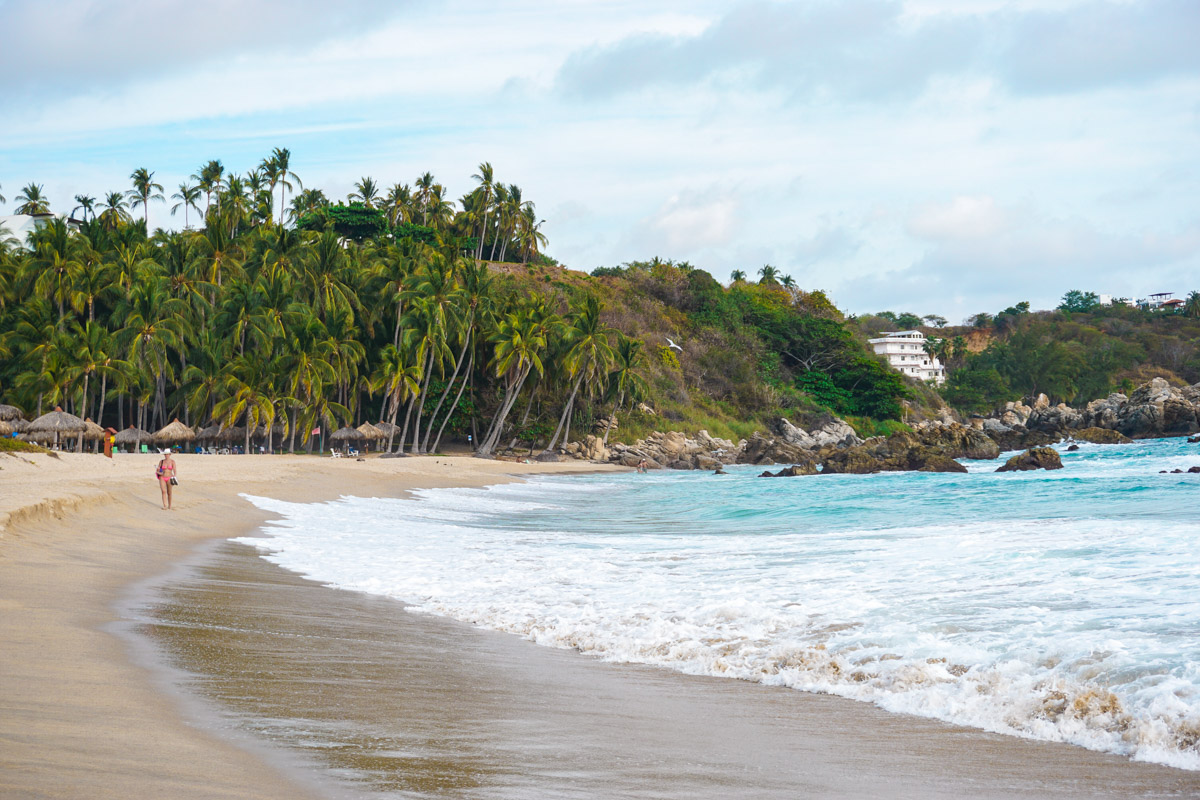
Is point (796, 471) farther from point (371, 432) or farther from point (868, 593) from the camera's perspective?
point (868, 593)

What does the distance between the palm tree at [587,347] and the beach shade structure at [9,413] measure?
85.1 ft

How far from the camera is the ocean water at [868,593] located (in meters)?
5.18

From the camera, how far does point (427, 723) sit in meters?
4.25

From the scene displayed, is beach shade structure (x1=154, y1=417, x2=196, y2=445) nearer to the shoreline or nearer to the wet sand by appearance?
the shoreline

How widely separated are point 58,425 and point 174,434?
480 centimetres

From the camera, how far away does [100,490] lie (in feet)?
47.4

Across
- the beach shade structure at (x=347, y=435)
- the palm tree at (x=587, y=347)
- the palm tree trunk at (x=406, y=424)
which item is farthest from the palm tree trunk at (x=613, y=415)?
the beach shade structure at (x=347, y=435)

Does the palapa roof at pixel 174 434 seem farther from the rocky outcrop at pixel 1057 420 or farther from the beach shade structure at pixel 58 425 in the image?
the rocky outcrop at pixel 1057 420

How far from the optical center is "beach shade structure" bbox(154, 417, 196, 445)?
3888cm

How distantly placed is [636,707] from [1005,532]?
10510 mm

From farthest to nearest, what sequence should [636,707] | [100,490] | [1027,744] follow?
[100,490]
[636,707]
[1027,744]

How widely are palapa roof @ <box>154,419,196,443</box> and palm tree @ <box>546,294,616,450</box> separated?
19.5 m

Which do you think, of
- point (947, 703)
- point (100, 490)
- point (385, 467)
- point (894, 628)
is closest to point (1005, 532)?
point (894, 628)

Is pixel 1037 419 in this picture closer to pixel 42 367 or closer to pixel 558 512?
pixel 558 512
